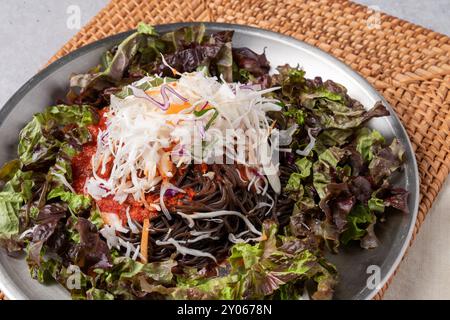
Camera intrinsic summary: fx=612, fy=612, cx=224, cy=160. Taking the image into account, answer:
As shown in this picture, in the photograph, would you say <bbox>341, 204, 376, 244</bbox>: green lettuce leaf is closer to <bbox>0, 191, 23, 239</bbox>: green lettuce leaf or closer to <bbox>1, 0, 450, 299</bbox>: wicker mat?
<bbox>1, 0, 450, 299</bbox>: wicker mat

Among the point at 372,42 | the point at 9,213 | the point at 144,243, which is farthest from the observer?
the point at 372,42

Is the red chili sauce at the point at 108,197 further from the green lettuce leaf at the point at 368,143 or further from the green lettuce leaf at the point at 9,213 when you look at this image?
the green lettuce leaf at the point at 368,143

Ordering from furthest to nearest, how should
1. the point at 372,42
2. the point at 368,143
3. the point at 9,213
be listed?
the point at 372,42, the point at 368,143, the point at 9,213

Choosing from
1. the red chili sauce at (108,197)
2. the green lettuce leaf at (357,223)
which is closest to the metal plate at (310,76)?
the green lettuce leaf at (357,223)

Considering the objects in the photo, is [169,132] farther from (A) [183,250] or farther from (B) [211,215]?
(A) [183,250]

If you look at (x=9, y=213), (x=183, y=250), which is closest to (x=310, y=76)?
(x=183, y=250)

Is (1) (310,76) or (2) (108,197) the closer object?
(2) (108,197)

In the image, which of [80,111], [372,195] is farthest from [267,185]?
[80,111]
